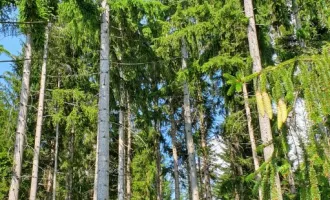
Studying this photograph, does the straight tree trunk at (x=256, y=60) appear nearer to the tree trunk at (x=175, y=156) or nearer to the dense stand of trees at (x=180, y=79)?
the dense stand of trees at (x=180, y=79)

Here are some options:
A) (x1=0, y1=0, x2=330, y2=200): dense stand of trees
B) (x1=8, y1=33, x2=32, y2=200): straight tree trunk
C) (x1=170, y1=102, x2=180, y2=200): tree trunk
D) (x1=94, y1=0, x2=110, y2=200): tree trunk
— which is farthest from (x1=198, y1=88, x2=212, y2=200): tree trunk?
(x1=8, y1=33, x2=32, y2=200): straight tree trunk

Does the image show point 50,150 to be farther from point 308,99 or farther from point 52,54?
point 308,99

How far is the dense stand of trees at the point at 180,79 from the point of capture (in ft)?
8.41

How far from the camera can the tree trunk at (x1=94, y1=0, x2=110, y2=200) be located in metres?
7.30

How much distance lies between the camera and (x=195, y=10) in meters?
10.8

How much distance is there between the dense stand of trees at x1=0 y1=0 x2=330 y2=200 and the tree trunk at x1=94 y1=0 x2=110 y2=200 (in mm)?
24

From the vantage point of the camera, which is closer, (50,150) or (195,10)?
(195,10)

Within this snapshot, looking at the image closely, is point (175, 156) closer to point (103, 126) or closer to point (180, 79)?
point (180, 79)

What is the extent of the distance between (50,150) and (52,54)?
246 inches

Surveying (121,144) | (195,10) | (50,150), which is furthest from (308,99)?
(50,150)

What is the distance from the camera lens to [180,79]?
10.9m

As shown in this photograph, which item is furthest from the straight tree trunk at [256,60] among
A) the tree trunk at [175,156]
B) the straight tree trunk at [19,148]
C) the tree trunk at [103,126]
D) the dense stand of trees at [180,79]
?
the tree trunk at [175,156]

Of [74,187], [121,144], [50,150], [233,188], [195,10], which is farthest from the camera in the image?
[74,187]

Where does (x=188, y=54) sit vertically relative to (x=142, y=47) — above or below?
above
